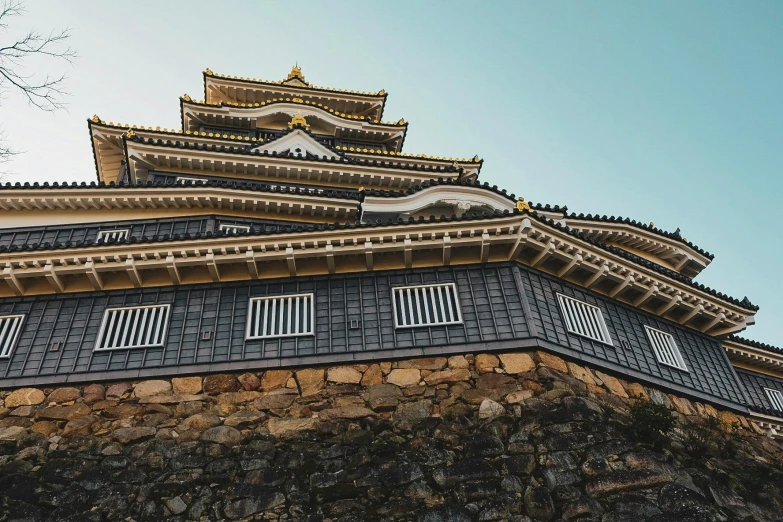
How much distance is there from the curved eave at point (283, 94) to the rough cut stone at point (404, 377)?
20323 mm

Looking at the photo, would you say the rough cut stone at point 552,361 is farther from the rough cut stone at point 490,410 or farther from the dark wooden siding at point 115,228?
the dark wooden siding at point 115,228

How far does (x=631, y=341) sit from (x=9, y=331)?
15715mm

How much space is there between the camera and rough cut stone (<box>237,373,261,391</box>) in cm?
1341

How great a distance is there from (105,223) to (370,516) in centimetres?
1384

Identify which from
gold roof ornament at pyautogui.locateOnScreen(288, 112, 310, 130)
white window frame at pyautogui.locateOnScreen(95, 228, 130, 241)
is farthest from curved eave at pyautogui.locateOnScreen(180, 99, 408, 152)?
white window frame at pyautogui.locateOnScreen(95, 228, 130, 241)

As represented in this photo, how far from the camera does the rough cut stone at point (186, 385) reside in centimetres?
1332

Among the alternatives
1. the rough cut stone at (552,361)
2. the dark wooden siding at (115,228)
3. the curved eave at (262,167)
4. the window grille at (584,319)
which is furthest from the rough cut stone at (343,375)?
the curved eave at (262,167)

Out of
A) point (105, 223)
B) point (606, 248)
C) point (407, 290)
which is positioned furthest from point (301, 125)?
point (606, 248)

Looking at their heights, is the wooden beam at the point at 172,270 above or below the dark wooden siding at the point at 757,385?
above

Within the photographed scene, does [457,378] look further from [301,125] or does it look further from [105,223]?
[301,125]

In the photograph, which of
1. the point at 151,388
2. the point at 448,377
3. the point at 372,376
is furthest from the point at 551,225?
the point at 151,388

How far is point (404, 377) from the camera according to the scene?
1352 cm

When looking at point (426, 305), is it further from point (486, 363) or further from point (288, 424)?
point (288, 424)

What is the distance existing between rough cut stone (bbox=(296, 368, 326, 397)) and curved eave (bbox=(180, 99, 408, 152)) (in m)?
16.6
